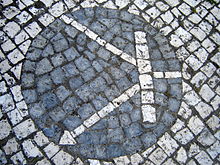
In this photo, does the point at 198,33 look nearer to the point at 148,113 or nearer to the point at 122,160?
the point at 148,113

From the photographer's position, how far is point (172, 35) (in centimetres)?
538

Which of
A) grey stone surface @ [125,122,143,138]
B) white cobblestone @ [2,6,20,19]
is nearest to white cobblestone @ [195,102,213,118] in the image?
grey stone surface @ [125,122,143,138]

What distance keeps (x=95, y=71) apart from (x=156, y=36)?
1.34 meters

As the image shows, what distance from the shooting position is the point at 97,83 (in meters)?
4.93

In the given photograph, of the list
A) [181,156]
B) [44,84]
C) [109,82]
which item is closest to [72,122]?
[44,84]

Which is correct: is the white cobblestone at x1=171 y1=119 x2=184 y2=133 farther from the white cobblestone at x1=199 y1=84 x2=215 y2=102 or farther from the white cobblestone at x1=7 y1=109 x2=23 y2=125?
the white cobblestone at x1=7 y1=109 x2=23 y2=125

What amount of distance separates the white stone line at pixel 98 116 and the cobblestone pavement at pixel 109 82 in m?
0.02

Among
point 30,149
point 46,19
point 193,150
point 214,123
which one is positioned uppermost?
point 46,19

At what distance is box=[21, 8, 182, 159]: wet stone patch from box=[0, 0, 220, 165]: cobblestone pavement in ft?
0.05

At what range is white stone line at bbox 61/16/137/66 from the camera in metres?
5.10

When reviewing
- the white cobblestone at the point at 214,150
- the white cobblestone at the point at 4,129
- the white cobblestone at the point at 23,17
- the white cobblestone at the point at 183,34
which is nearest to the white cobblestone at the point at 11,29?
the white cobblestone at the point at 23,17

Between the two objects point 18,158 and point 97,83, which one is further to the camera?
point 97,83

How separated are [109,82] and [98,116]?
642 millimetres

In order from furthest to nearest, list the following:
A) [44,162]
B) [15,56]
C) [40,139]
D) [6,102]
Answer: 1. [15,56]
2. [6,102]
3. [40,139]
4. [44,162]
